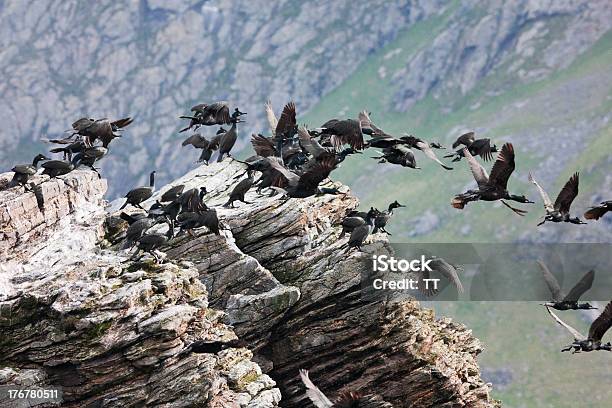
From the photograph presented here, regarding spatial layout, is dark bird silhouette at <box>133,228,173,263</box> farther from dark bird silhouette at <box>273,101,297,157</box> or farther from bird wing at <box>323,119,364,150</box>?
dark bird silhouette at <box>273,101,297,157</box>

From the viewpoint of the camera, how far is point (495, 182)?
44.3 m

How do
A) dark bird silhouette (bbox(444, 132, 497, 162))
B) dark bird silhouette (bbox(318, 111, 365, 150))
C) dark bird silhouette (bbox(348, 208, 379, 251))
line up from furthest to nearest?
dark bird silhouette (bbox(444, 132, 497, 162)) < dark bird silhouette (bbox(318, 111, 365, 150)) < dark bird silhouette (bbox(348, 208, 379, 251))

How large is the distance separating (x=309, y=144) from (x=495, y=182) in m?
9.37

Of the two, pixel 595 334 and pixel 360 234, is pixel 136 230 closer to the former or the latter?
pixel 360 234

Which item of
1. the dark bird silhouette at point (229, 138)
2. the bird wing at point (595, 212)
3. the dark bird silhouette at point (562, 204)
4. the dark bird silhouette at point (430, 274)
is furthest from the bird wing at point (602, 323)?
the dark bird silhouette at point (229, 138)

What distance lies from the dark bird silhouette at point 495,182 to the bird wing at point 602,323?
→ 17.0 ft

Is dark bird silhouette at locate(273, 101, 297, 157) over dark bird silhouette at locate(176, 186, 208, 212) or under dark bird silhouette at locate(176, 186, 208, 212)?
over

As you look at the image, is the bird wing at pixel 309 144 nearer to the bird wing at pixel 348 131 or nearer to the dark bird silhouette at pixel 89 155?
the bird wing at pixel 348 131

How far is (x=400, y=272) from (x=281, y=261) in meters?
5.21

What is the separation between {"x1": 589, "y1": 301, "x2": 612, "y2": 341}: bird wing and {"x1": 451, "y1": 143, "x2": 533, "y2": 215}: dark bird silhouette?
5.20 metres

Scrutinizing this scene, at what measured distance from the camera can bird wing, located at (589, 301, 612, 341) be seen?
3994 cm

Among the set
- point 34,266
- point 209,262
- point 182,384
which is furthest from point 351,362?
point 34,266

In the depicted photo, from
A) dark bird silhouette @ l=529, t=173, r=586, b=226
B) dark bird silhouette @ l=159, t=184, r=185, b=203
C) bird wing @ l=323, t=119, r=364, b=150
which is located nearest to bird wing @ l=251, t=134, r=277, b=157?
bird wing @ l=323, t=119, r=364, b=150

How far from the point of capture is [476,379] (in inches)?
2032
